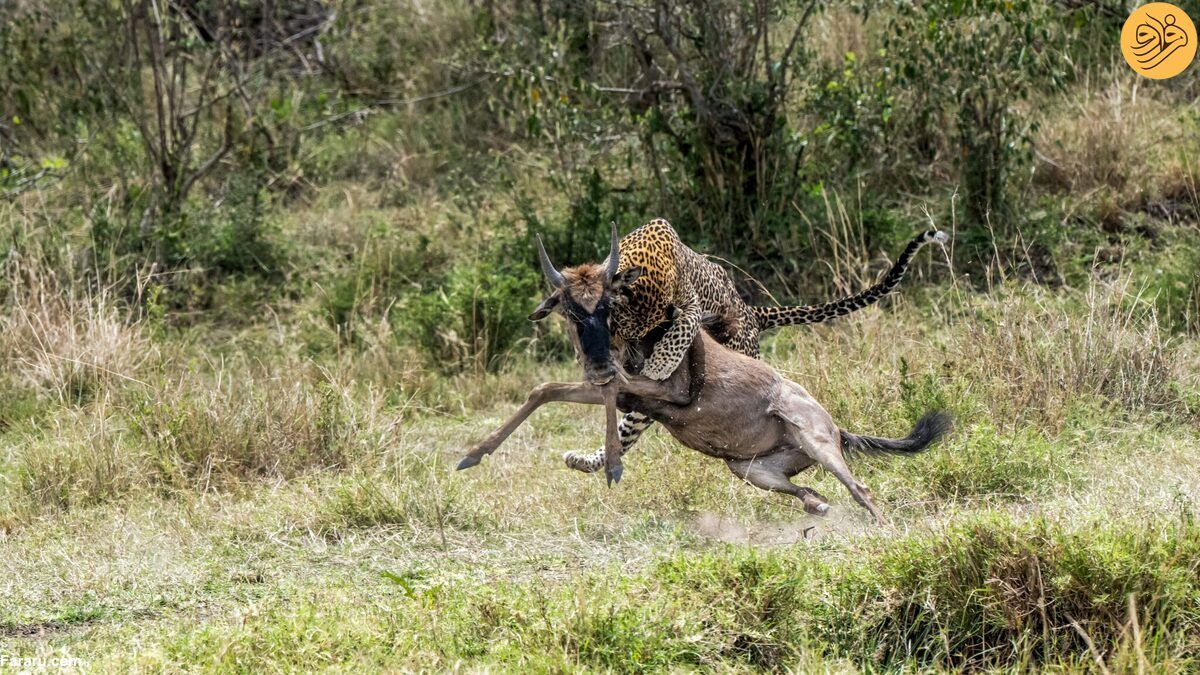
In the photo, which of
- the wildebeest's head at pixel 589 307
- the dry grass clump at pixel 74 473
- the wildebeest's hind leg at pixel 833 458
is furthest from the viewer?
the dry grass clump at pixel 74 473

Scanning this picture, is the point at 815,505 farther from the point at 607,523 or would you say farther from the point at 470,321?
A: the point at 470,321

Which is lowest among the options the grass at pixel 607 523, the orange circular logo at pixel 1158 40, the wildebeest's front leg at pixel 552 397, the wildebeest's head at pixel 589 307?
the grass at pixel 607 523

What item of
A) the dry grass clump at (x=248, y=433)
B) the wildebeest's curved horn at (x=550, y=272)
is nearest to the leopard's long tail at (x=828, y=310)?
the wildebeest's curved horn at (x=550, y=272)

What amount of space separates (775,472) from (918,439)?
64 cm

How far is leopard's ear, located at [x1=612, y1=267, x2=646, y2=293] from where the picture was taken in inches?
248

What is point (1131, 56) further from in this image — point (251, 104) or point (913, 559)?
point (251, 104)

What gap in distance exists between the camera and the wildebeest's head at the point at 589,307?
599 cm

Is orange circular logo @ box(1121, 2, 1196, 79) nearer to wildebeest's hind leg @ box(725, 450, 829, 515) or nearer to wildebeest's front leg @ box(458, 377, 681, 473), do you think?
wildebeest's hind leg @ box(725, 450, 829, 515)

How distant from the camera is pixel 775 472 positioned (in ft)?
21.5

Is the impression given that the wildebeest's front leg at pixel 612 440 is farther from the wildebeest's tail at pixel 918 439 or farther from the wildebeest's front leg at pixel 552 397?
the wildebeest's tail at pixel 918 439

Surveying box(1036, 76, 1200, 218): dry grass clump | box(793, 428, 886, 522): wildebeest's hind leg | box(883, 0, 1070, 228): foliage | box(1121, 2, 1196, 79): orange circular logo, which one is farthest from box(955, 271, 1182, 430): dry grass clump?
box(1036, 76, 1200, 218): dry grass clump

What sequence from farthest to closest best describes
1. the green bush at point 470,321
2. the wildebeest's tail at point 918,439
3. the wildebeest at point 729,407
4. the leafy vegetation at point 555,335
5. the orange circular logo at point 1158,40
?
the green bush at point 470,321 < the orange circular logo at point 1158,40 < the wildebeest's tail at point 918,439 < the wildebeest at point 729,407 < the leafy vegetation at point 555,335

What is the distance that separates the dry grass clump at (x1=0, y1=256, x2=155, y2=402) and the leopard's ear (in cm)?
331

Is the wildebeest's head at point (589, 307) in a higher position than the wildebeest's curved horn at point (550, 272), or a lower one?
lower
